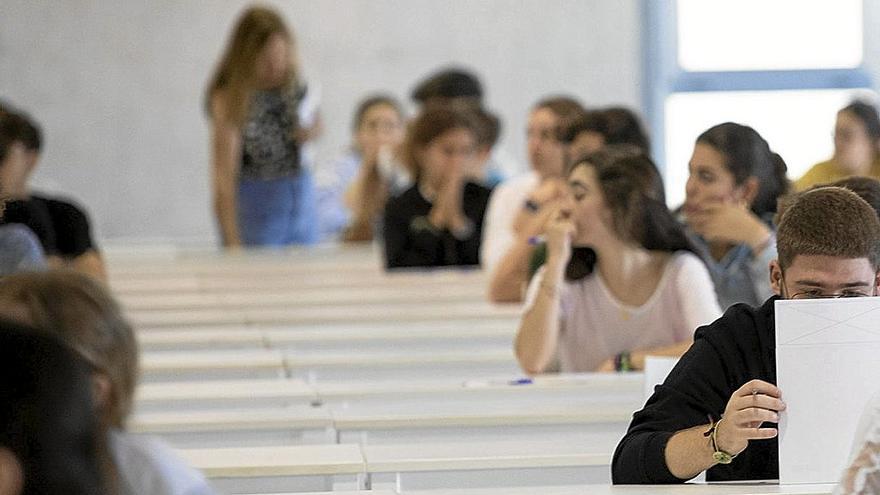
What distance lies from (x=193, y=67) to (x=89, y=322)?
27.6 feet

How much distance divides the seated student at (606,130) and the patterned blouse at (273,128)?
243 centimetres

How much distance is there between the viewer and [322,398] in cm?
356

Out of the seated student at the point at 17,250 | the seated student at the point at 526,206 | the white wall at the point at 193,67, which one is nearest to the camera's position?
the seated student at the point at 17,250

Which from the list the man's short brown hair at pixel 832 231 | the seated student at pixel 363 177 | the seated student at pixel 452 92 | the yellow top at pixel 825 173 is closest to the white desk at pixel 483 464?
the man's short brown hair at pixel 832 231

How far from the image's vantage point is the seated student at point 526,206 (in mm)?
5402

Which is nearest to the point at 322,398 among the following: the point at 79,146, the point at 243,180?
the point at 243,180

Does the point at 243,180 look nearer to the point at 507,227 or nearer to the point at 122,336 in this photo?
the point at 507,227

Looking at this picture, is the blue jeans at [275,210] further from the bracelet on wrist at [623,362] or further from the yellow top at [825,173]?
the bracelet on wrist at [623,362]

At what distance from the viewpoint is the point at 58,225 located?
537 centimetres

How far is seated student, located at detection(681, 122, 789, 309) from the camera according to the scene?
4.03 meters

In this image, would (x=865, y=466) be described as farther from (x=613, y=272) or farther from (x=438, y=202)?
(x=438, y=202)

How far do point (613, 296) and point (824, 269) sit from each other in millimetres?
1732

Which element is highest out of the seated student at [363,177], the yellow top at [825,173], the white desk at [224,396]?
the yellow top at [825,173]

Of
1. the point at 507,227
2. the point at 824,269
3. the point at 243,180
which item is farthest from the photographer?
the point at 243,180
